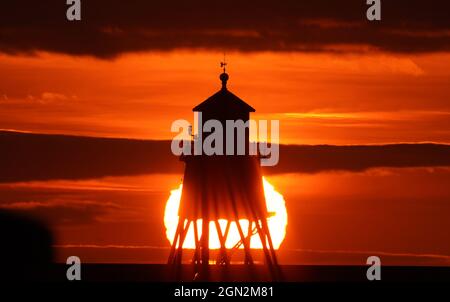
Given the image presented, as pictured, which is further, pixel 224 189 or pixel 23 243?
pixel 23 243

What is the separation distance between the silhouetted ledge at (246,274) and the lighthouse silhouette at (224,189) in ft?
→ 2.93

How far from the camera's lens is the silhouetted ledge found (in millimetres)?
58250

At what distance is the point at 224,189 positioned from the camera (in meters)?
56.9

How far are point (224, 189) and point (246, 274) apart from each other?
3258mm

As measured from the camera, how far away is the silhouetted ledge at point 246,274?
191 feet

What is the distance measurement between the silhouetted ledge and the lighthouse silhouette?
89 cm

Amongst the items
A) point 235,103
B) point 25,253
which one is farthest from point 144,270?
point 235,103

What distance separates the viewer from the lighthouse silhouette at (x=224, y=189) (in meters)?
56.7

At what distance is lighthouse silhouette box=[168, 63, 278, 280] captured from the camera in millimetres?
56719

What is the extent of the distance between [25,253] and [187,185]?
38.2 ft
